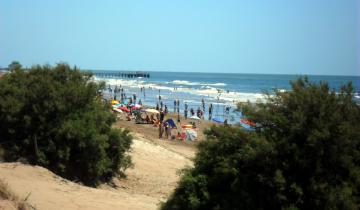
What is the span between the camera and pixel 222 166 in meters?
7.30

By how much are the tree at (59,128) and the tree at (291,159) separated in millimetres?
6179

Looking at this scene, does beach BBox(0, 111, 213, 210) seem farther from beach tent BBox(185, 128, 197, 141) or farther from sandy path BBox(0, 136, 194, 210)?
beach tent BBox(185, 128, 197, 141)

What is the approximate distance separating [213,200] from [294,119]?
67.7 inches

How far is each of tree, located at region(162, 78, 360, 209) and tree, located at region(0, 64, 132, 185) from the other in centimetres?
618

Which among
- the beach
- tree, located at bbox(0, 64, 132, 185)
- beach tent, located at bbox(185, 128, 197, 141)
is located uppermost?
tree, located at bbox(0, 64, 132, 185)

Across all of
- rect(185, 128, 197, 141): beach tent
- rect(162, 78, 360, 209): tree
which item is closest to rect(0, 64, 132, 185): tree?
rect(162, 78, 360, 209): tree

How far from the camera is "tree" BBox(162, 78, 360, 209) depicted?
666cm

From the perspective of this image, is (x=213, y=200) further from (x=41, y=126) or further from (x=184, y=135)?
(x=184, y=135)

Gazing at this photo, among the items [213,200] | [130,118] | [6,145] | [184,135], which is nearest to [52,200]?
[213,200]

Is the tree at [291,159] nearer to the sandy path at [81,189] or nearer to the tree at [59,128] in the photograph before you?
the sandy path at [81,189]

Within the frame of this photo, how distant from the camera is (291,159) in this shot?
688 centimetres

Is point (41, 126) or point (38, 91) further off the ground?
point (38, 91)

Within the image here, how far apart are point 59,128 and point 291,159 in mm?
7761

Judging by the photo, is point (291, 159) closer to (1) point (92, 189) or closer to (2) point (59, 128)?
(1) point (92, 189)
